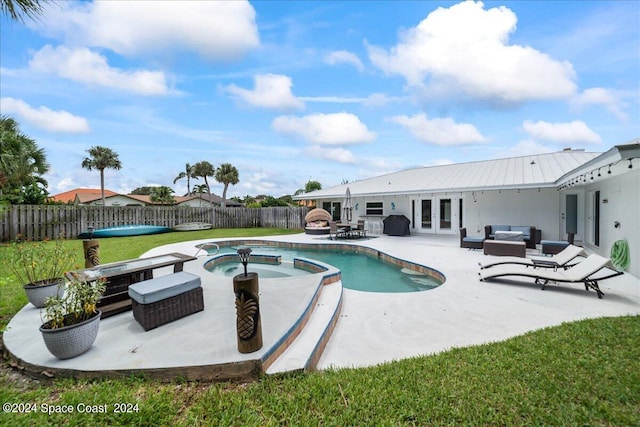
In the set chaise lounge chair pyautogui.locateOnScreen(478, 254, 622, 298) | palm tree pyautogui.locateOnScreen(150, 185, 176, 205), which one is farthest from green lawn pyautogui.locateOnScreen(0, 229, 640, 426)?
palm tree pyautogui.locateOnScreen(150, 185, 176, 205)

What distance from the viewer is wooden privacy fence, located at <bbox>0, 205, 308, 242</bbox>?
48.1 feet

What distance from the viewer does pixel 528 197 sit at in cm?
1350

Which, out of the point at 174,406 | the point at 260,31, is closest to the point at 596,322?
the point at 174,406

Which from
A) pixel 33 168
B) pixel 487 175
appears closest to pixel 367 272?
pixel 487 175

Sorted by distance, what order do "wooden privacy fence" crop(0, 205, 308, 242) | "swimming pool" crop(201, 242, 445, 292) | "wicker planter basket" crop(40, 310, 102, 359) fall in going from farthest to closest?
"wooden privacy fence" crop(0, 205, 308, 242)
"swimming pool" crop(201, 242, 445, 292)
"wicker planter basket" crop(40, 310, 102, 359)

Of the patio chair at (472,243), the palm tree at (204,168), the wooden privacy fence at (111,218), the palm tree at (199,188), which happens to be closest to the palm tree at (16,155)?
the wooden privacy fence at (111,218)

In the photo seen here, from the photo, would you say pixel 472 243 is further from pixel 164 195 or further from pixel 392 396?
pixel 164 195

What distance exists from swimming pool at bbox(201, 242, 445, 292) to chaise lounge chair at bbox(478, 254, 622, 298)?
4.27 ft

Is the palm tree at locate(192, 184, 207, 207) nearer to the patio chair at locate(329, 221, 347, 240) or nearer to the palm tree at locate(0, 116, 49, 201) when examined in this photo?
the palm tree at locate(0, 116, 49, 201)

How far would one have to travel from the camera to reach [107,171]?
1326 inches

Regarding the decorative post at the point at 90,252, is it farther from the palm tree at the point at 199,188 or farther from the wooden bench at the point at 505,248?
the palm tree at the point at 199,188

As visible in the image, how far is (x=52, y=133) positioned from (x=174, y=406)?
17.7m

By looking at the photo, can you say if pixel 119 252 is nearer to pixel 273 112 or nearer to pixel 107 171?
pixel 273 112

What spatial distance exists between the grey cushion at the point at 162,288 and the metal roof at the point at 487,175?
42.6ft
